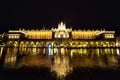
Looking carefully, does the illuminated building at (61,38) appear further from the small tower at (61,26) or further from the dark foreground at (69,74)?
the dark foreground at (69,74)

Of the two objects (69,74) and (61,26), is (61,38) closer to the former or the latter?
(61,26)

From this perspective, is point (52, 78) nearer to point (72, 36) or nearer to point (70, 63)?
point (70, 63)

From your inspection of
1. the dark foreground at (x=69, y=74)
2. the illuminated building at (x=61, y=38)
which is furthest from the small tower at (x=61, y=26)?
the dark foreground at (x=69, y=74)

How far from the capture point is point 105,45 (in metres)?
104

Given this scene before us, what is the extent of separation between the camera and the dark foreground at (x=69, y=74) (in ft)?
139

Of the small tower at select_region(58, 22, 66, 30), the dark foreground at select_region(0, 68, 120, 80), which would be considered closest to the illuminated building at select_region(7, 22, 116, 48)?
the small tower at select_region(58, 22, 66, 30)

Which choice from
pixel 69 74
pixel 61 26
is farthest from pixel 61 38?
pixel 69 74

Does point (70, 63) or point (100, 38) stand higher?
point (100, 38)

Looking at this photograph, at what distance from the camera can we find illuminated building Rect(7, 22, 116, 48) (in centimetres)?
10475

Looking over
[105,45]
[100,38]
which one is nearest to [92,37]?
[100,38]

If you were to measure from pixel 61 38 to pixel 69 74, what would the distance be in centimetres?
6357

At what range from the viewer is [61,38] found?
109 meters

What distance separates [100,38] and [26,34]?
2880 cm

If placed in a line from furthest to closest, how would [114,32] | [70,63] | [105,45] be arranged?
[114,32] → [105,45] → [70,63]
